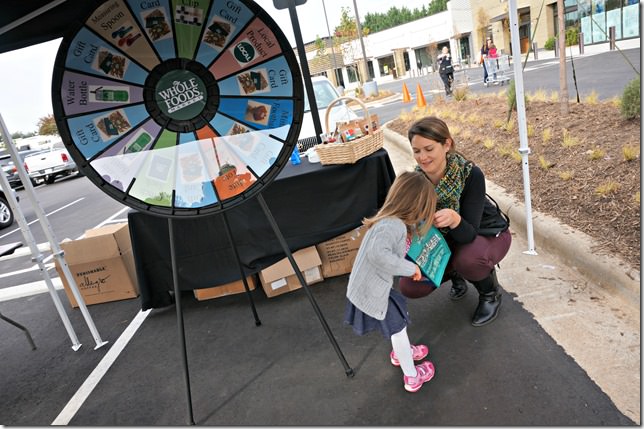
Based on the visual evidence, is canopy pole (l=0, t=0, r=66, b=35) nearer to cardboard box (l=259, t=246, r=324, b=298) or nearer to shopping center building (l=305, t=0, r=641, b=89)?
cardboard box (l=259, t=246, r=324, b=298)

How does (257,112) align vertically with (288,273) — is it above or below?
above

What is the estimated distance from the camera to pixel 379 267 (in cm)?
203

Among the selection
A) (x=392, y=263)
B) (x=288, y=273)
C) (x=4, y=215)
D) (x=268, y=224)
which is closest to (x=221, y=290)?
(x=288, y=273)

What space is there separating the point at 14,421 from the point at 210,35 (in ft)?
9.15

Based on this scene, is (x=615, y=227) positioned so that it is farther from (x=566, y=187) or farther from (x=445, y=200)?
(x=445, y=200)

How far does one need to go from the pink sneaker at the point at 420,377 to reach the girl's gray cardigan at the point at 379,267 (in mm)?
445

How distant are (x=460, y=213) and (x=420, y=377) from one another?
39.1 inches

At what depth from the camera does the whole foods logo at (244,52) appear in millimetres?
2061

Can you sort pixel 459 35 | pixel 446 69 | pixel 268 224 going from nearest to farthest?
pixel 268 224, pixel 446 69, pixel 459 35

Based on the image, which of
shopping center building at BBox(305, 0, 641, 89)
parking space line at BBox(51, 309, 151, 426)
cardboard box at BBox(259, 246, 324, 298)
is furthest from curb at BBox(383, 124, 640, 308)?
shopping center building at BBox(305, 0, 641, 89)

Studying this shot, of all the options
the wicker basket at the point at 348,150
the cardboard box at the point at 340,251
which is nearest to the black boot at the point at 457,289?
the cardboard box at the point at 340,251

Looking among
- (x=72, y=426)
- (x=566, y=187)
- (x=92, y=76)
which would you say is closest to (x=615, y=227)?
(x=566, y=187)

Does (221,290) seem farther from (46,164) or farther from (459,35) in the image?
(459,35)

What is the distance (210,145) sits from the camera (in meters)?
2.15
